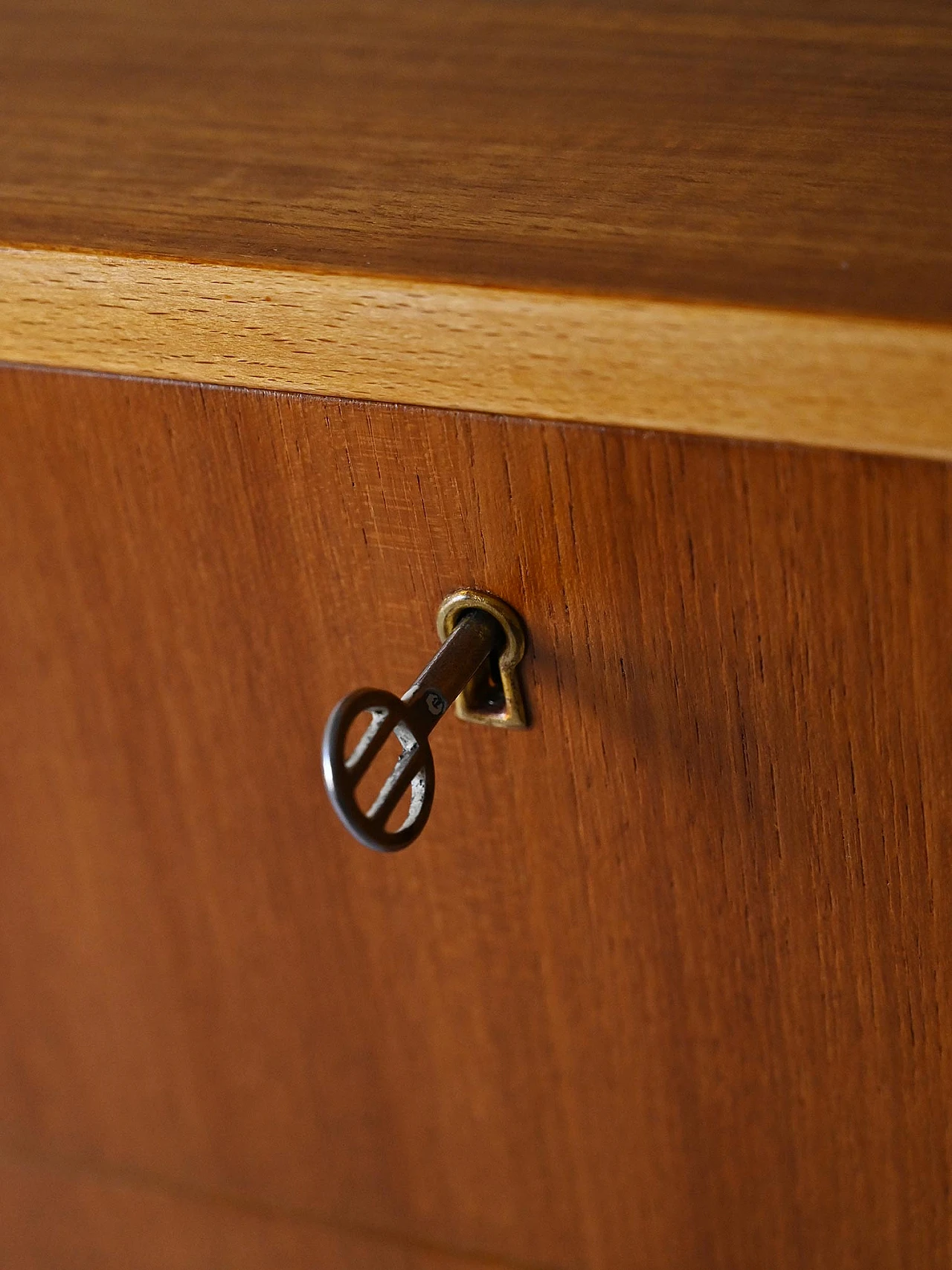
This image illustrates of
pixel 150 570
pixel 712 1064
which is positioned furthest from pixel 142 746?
pixel 712 1064

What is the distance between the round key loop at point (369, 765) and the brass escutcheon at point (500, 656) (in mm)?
34

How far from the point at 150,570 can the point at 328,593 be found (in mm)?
47

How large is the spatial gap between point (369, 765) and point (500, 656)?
50mm

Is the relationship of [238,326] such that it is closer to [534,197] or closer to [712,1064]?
[534,197]

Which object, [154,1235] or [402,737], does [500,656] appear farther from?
[154,1235]

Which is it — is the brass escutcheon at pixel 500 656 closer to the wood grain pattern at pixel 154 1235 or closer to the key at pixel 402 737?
the key at pixel 402 737

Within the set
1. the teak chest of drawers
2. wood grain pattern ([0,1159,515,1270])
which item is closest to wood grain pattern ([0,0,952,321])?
the teak chest of drawers

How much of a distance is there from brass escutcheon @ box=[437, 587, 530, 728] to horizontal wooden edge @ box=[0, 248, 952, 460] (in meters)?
0.04

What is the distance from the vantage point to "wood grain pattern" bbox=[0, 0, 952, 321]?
0.82 feet

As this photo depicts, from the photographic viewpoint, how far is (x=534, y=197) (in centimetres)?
28

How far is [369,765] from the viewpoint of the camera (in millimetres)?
252

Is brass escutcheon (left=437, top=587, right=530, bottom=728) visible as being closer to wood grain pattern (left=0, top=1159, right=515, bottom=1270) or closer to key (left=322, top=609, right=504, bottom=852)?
key (left=322, top=609, right=504, bottom=852)

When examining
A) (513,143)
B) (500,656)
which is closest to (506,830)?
(500,656)

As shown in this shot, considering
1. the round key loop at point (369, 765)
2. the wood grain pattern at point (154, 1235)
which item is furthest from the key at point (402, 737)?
the wood grain pattern at point (154, 1235)
